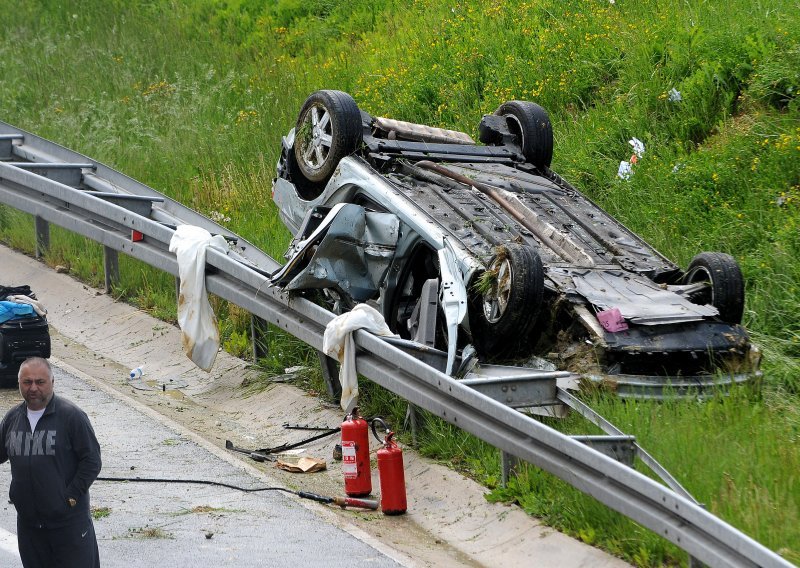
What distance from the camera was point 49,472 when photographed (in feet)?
17.5

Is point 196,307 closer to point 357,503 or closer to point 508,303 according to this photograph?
point 357,503

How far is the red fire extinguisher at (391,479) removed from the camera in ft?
22.9

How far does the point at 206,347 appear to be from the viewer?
9398 millimetres

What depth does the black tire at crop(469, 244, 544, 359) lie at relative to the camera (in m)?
7.25

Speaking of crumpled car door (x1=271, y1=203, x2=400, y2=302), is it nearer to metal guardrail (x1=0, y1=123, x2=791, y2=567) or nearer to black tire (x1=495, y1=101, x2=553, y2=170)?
metal guardrail (x1=0, y1=123, x2=791, y2=567)

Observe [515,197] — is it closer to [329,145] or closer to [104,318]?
[329,145]

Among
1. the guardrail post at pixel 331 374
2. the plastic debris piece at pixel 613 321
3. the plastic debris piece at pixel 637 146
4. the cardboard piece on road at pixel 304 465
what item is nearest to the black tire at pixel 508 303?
the plastic debris piece at pixel 613 321

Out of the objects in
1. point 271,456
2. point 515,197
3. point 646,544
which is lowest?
point 271,456

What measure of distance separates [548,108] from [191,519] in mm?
7491

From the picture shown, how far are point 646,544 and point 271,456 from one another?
3.27 m

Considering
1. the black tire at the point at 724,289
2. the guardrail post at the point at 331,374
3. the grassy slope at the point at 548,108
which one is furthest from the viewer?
the guardrail post at the point at 331,374

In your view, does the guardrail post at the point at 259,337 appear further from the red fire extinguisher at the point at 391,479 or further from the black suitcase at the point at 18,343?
the red fire extinguisher at the point at 391,479

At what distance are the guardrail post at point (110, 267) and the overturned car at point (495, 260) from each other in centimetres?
280

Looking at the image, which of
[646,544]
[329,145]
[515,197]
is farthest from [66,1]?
[646,544]
